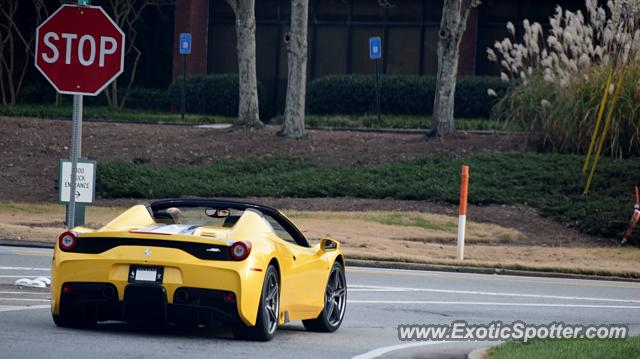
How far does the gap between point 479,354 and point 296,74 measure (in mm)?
22458

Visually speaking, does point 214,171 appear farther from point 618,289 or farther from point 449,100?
point 618,289

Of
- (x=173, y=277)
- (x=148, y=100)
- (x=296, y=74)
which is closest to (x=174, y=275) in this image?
(x=173, y=277)

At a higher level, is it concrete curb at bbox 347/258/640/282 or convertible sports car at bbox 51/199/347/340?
convertible sports car at bbox 51/199/347/340

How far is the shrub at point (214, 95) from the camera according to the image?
4153cm

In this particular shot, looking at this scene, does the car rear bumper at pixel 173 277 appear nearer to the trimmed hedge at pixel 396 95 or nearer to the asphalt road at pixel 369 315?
the asphalt road at pixel 369 315

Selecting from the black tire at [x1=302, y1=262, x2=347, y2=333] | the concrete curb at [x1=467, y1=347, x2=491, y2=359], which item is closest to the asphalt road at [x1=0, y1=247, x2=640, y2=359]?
the black tire at [x1=302, y1=262, x2=347, y2=333]

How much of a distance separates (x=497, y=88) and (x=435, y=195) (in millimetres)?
12723

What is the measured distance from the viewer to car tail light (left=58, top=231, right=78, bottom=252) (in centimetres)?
1076

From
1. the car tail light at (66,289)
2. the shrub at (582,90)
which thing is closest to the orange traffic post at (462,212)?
the shrub at (582,90)

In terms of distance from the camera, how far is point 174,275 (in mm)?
10453

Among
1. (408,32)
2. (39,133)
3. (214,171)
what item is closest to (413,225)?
(214,171)

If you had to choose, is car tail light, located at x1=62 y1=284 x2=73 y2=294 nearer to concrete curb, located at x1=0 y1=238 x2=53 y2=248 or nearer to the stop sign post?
the stop sign post

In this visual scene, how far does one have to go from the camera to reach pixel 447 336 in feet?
40.0

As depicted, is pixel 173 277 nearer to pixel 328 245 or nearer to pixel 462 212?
pixel 328 245
